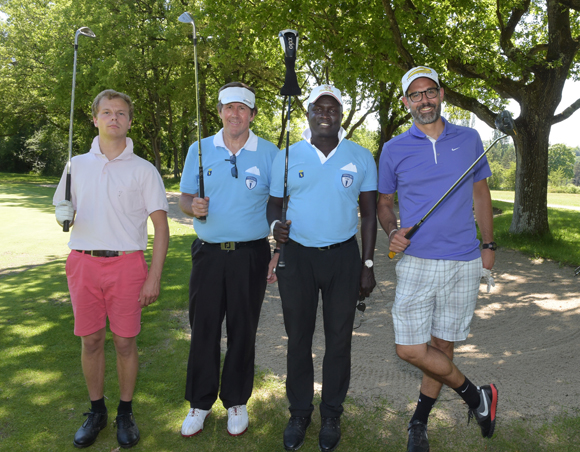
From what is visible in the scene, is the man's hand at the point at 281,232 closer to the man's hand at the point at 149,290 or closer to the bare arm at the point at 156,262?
the bare arm at the point at 156,262

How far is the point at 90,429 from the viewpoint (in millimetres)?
3799

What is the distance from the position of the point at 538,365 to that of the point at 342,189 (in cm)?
345

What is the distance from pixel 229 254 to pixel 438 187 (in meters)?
1.64

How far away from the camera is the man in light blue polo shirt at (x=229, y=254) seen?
3832 millimetres

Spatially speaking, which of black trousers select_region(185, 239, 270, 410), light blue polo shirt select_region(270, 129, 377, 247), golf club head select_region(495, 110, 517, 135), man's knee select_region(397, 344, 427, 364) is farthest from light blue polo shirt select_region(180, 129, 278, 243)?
golf club head select_region(495, 110, 517, 135)

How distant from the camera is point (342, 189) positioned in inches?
142

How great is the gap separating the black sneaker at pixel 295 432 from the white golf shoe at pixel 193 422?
0.70m

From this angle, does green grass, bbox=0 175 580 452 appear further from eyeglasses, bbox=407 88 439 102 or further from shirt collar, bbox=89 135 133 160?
eyeglasses, bbox=407 88 439 102

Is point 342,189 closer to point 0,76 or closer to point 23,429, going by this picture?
point 23,429

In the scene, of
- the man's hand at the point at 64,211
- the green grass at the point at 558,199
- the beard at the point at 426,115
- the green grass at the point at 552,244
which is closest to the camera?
the man's hand at the point at 64,211

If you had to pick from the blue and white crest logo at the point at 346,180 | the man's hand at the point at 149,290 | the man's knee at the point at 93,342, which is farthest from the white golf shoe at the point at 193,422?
the blue and white crest logo at the point at 346,180

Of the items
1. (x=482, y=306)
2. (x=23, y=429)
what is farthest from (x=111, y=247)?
(x=482, y=306)

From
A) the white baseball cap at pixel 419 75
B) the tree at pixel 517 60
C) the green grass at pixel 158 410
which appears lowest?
the green grass at pixel 158 410

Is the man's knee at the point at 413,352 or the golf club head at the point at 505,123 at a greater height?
the golf club head at the point at 505,123
